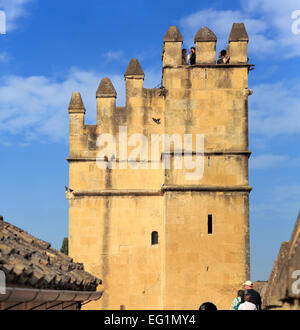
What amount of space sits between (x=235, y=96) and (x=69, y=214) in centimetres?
639

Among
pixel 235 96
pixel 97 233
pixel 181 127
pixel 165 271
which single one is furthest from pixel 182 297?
pixel 235 96

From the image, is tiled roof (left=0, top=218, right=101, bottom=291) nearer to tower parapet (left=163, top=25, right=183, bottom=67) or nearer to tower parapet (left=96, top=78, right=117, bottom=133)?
tower parapet (left=96, top=78, right=117, bottom=133)

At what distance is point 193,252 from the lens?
18562 mm

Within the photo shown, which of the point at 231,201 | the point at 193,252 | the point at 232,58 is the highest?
the point at 232,58

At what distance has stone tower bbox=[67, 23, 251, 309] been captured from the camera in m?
18.6

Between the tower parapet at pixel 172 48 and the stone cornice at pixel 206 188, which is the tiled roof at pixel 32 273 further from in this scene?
the tower parapet at pixel 172 48

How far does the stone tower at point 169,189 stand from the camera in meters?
18.6

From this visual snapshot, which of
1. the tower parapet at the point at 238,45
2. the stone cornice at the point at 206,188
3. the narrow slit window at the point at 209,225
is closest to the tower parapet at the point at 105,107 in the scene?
the stone cornice at the point at 206,188

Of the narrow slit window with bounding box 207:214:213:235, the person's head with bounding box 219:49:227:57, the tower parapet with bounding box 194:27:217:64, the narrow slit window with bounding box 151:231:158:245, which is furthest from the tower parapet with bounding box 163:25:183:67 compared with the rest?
the narrow slit window with bounding box 151:231:158:245

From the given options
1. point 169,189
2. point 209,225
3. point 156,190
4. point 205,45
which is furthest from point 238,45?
point 209,225

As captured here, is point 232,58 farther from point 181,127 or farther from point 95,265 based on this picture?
point 95,265

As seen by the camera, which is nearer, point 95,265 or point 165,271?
point 165,271

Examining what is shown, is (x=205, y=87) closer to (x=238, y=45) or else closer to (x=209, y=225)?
(x=238, y=45)

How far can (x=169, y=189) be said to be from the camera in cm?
1886
